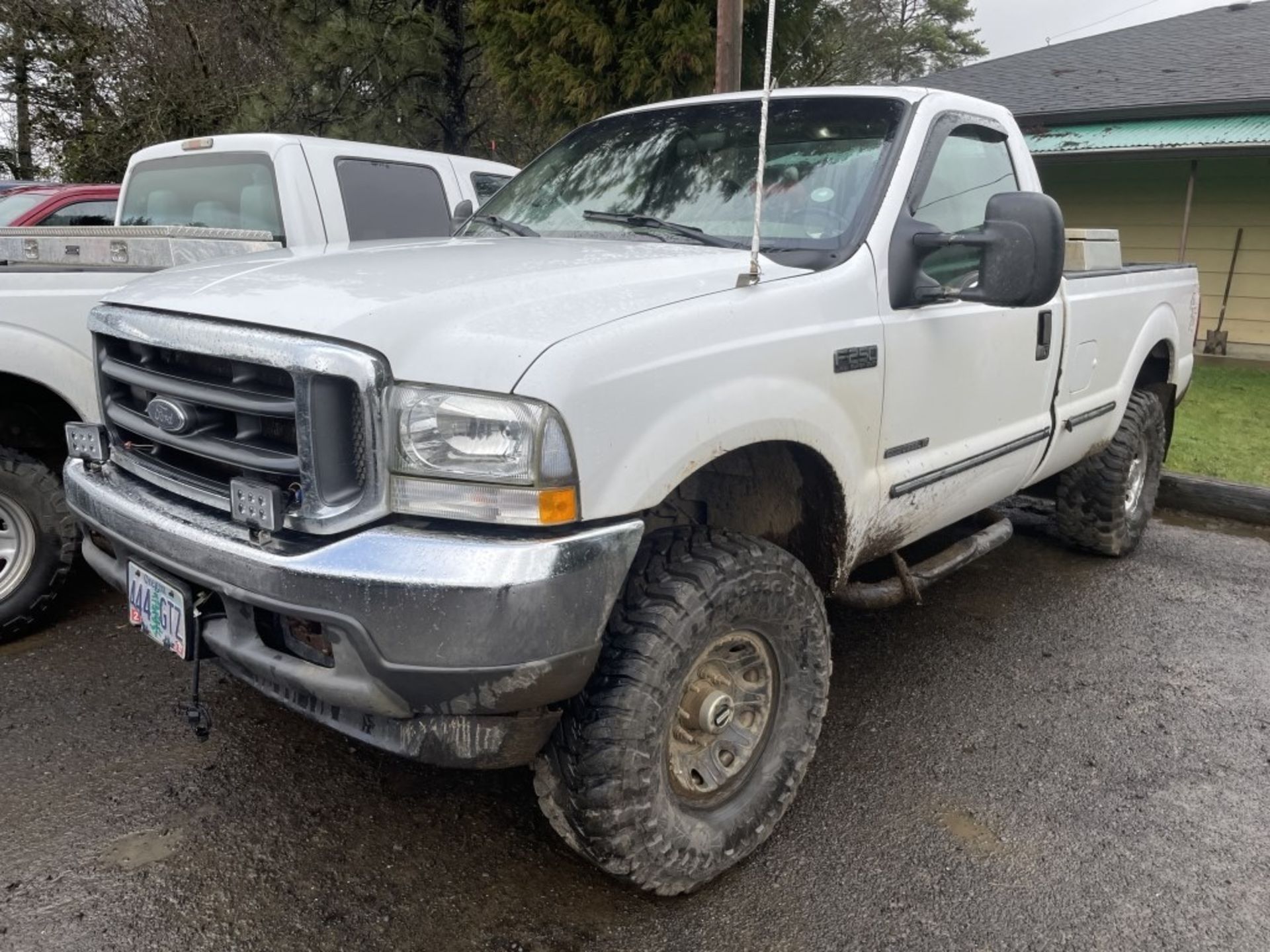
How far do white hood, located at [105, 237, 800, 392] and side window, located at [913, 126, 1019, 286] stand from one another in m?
0.84

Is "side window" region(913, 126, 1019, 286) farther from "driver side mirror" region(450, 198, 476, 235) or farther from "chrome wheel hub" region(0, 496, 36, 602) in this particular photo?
"chrome wheel hub" region(0, 496, 36, 602)

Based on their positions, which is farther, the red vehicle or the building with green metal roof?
the building with green metal roof

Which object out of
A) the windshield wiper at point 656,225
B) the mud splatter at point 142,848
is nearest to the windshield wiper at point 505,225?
the windshield wiper at point 656,225

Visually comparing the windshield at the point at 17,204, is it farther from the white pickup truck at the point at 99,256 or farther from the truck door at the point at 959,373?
the truck door at the point at 959,373

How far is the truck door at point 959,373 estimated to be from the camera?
291 centimetres

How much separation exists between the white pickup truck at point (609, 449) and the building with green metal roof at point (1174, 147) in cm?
884

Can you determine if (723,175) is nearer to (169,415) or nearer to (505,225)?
(505,225)

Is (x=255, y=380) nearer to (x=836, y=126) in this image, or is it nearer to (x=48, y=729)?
(x=48, y=729)

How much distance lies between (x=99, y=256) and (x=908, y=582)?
3.49m

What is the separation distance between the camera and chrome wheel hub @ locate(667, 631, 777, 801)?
246 centimetres

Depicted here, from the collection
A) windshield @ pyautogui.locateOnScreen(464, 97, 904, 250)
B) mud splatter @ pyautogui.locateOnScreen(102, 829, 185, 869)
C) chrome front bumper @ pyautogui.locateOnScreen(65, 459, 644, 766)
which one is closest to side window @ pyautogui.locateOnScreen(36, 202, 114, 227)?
windshield @ pyautogui.locateOnScreen(464, 97, 904, 250)

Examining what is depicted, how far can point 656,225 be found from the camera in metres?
3.06

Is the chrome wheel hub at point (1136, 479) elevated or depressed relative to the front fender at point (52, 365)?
depressed

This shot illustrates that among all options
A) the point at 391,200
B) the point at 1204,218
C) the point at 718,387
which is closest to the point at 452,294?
the point at 718,387
